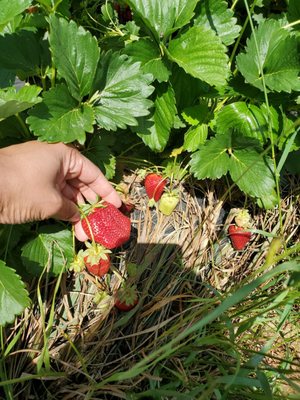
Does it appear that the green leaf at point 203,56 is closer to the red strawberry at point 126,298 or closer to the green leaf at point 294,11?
the green leaf at point 294,11

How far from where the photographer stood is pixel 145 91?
3.47ft

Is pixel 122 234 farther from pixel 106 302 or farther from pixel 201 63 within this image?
pixel 201 63

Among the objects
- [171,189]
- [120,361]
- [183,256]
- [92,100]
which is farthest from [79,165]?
[120,361]

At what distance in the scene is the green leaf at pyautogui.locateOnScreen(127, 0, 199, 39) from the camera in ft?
3.36

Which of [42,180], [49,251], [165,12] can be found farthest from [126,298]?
[165,12]

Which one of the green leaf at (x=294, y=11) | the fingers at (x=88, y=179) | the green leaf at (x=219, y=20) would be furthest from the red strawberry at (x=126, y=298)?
the green leaf at (x=294, y=11)

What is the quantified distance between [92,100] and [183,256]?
1.72 ft

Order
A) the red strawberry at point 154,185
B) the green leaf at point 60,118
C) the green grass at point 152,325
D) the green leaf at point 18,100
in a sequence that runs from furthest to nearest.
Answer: the red strawberry at point 154,185 < the green grass at point 152,325 < the green leaf at point 60,118 < the green leaf at point 18,100

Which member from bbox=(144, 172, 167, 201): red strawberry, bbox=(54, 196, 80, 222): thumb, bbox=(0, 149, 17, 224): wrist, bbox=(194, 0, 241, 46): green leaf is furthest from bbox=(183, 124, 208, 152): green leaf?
bbox=(0, 149, 17, 224): wrist

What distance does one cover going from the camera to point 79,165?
43.1 inches

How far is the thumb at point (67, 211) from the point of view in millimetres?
1061

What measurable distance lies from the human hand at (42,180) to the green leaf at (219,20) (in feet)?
1.51

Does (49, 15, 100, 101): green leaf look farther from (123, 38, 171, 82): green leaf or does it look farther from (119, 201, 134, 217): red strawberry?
(119, 201, 134, 217): red strawberry

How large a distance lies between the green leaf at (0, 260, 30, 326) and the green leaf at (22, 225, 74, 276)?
0.34 feet
